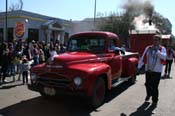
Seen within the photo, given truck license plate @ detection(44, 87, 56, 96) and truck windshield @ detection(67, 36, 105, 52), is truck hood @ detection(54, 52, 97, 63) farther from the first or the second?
truck license plate @ detection(44, 87, 56, 96)

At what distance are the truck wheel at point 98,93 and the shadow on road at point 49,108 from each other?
22 cm

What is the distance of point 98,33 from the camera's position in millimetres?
8500

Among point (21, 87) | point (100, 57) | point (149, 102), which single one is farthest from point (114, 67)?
point (21, 87)

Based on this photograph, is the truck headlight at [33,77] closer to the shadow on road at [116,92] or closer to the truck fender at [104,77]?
the truck fender at [104,77]

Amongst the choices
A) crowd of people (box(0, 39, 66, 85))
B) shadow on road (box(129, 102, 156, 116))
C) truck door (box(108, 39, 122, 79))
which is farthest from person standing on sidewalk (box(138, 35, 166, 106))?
crowd of people (box(0, 39, 66, 85))

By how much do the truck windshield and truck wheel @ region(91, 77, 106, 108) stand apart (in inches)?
51.8

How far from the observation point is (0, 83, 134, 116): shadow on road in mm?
6436

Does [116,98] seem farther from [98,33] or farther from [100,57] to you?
[98,33]

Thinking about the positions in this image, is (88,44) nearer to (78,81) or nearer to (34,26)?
(78,81)

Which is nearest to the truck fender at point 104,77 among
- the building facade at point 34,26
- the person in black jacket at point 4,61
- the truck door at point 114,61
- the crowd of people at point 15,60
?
the truck door at point 114,61

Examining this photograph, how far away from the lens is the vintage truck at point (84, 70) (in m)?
6.41

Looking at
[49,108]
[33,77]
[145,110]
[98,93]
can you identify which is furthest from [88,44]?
[145,110]

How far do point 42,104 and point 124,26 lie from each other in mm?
33733

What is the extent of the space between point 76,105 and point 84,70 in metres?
1.29
